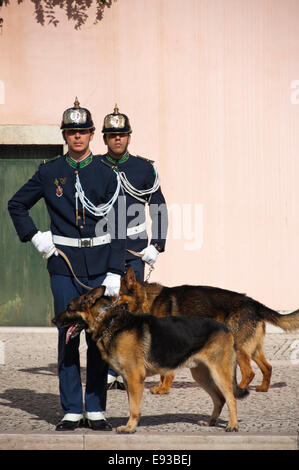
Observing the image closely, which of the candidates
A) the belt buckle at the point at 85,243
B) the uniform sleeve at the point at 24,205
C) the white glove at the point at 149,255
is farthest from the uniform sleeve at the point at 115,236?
the white glove at the point at 149,255

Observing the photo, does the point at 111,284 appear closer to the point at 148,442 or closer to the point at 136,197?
the point at 148,442

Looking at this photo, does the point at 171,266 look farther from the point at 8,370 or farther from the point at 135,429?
the point at 135,429

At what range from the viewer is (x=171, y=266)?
12250 millimetres

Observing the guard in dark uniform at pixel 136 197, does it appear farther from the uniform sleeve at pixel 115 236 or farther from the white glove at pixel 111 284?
the white glove at pixel 111 284

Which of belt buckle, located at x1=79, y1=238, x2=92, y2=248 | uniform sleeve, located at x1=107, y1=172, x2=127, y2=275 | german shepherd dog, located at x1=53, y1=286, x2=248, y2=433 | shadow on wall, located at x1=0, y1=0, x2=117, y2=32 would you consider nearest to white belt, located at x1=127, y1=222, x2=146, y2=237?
uniform sleeve, located at x1=107, y1=172, x2=127, y2=275

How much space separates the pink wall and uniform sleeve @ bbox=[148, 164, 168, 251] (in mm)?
3109

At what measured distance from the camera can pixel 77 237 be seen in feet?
22.5

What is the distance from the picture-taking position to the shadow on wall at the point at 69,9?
12.1 metres

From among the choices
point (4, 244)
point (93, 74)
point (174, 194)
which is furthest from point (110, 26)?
point (4, 244)

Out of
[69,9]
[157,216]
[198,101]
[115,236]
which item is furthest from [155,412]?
[69,9]

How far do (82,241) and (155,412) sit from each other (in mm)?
1587

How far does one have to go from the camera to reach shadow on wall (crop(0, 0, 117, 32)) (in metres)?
12.1

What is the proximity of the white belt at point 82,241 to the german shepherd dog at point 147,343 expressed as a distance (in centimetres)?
43

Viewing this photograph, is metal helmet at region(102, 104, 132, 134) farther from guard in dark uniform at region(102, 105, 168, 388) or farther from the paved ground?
the paved ground
